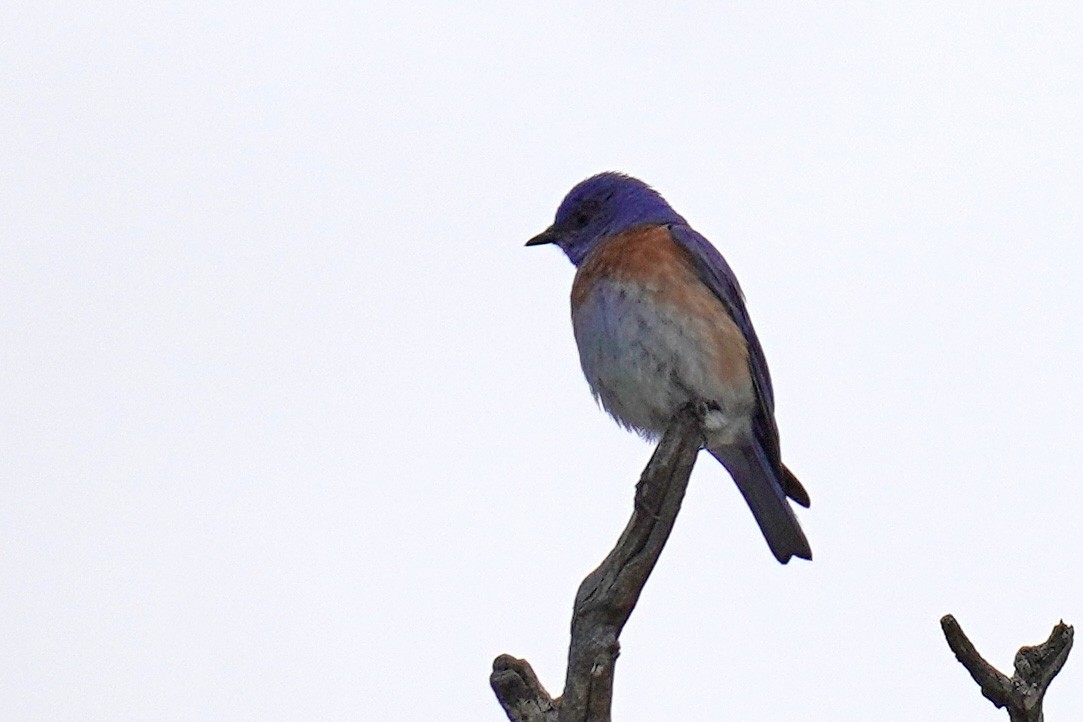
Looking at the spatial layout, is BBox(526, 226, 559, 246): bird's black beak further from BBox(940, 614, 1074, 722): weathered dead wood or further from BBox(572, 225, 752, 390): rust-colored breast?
BBox(940, 614, 1074, 722): weathered dead wood

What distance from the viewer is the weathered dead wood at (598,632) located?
5824 millimetres

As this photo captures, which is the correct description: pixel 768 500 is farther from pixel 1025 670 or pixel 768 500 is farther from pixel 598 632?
pixel 1025 670

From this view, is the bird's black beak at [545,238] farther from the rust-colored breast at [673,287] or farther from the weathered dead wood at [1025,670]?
the weathered dead wood at [1025,670]

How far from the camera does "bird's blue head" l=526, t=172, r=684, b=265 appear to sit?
374 inches

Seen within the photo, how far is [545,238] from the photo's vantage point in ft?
32.4

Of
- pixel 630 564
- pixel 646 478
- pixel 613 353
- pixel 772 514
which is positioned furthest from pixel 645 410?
pixel 630 564

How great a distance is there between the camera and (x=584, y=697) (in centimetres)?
581

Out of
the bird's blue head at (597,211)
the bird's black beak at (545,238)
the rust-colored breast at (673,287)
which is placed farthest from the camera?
the bird's black beak at (545,238)

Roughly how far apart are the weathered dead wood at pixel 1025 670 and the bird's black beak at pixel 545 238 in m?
4.85

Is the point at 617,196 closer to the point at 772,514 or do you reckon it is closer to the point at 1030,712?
the point at 772,514

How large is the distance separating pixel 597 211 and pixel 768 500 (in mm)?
2098

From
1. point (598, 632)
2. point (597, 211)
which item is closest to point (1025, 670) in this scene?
point (598, 632)

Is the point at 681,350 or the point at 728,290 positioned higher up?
the point at 728,290

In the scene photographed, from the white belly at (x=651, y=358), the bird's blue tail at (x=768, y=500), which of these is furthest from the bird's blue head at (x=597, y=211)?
the bird's blue tail at (x=768, y=500)
